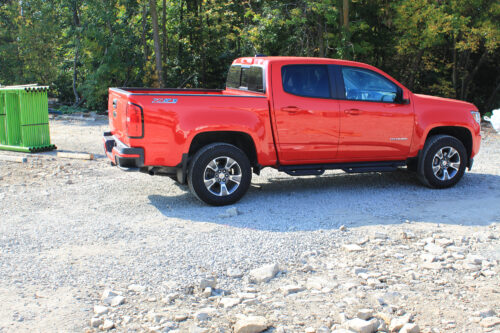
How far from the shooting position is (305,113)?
7.40m

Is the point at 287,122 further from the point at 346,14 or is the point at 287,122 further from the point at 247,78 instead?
the point at 346,14

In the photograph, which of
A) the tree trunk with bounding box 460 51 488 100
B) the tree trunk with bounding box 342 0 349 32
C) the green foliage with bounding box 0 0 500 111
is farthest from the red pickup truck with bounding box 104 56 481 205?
the tree trunk with bounding box 460 51 488 100

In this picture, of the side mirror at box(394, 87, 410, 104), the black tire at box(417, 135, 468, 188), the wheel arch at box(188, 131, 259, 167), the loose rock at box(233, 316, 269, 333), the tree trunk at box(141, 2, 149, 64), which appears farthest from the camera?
the tree trunk at box(141, 2, 149, 64)

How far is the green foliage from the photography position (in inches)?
679

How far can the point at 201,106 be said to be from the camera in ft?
22.4

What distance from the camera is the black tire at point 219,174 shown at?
691cm

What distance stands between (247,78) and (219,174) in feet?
5.68

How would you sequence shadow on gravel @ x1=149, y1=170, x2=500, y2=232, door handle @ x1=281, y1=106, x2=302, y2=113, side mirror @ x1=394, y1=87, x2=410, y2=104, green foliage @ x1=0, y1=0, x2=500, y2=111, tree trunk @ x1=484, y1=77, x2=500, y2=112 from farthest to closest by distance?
tree trunk @ x1=484, y1=77, x2=500, y2=112
green foliage @ x1=0, y1=0, x2=500, y2=111
side mirror @ x1=394, y1=87, x2=410, y2=104
door handle @ x1=281, y1=106, x2=302, y2=113
shadow on gravel @ x1=149, y1=170, x2=500, y2=232

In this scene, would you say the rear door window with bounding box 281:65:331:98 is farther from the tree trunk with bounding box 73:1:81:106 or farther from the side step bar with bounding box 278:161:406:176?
the tree trunk with bounding box 73:1:81:106

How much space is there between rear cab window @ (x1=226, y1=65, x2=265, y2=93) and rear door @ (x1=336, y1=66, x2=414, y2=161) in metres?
1.16

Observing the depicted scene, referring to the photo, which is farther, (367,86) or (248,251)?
(367,86)

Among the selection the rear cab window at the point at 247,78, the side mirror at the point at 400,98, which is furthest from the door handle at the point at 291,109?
the side mirror at the point at 400,98

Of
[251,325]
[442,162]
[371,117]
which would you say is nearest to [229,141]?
[371,117]

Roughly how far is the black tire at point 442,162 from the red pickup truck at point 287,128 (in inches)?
0.6
